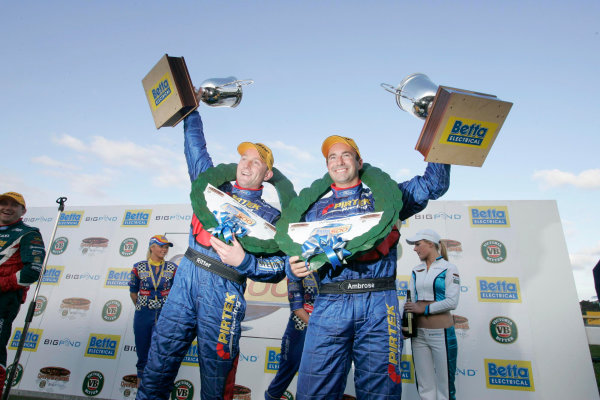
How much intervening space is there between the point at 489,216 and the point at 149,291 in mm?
5099

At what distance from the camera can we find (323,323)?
1.72 metres

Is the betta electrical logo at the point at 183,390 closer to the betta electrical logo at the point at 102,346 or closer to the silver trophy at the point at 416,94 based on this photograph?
the betta electrical logo at the point at 102,346

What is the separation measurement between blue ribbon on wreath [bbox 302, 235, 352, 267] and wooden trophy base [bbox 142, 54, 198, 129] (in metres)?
1.31

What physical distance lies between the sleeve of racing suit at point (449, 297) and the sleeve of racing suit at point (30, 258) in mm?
3649

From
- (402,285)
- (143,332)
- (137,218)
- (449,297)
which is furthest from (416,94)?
(137,218)

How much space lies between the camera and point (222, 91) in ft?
8.41

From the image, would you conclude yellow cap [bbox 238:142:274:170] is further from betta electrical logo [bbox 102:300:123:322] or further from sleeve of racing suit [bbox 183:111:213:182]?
betta electrical logo [bbox 102:300:123:322]

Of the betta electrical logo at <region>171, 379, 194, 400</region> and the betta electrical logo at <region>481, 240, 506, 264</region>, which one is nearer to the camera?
the betta electrical logo at <region>171, 379, 194, 400</region>

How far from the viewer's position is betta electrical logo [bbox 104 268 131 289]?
5669 mm

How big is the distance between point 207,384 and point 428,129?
1833 mm

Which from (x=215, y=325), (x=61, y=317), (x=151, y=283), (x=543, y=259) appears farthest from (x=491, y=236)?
(x=61, y=317)

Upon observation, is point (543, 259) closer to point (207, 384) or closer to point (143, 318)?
point (207, 384)

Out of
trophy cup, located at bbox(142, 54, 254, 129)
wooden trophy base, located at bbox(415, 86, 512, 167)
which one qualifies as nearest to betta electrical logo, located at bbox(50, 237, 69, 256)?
trophy cup, located at bbox(142, 54, 254, 129)

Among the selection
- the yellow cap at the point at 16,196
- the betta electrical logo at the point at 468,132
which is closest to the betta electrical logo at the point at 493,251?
the betta electrical logo at the point at 468,132
